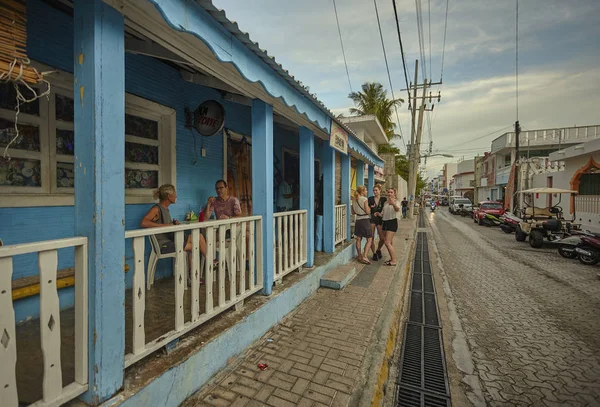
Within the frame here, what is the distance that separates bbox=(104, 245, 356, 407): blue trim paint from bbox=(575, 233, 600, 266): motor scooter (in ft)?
27.7

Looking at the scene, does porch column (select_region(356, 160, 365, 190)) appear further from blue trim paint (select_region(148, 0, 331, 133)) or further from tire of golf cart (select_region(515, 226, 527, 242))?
tire of golf cart (select_region(515, 226, 527, 242))

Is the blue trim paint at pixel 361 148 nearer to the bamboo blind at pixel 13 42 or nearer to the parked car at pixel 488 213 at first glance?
the bamboo blind at pixel 13 42

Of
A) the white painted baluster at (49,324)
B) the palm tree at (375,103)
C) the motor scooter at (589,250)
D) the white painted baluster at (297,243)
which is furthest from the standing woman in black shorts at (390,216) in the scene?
the palm tree at (375,103)

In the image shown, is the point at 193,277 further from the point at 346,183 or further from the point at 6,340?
the point at 346,183

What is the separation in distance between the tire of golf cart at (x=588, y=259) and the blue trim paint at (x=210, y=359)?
846cm

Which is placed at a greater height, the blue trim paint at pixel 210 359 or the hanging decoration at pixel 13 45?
the hanging decoration at pixel 13 45

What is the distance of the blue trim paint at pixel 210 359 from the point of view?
1965 millimetres

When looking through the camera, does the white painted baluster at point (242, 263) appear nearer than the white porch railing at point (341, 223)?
Yes

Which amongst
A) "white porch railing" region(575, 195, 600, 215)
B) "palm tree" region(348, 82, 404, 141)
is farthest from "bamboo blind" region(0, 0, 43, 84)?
"palm tree" region(348, 82, 404, 141)

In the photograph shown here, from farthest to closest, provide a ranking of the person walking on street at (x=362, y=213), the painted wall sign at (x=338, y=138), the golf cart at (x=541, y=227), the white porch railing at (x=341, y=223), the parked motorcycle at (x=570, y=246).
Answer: the golf cart at (x=541, y=227)
the parked motorcycle at (x=570, y=246)
the white porch railing at (x=341, y=223)
the person walking on street at (x=362, y=213)
the painted wall sign at (x=338, y=138)

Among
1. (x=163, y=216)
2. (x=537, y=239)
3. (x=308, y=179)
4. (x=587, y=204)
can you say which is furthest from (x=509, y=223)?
(x=163, y=216)

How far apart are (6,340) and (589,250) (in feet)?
36.6

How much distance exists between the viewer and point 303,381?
257cm

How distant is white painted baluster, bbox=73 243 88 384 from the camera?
5.46 ft
